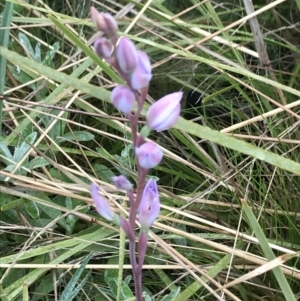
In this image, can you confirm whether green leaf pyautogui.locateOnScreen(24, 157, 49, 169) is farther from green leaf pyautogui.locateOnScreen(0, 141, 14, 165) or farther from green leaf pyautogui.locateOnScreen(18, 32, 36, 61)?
green leaf pyautogui.locateOnScreen(18, 32, 36, 61)

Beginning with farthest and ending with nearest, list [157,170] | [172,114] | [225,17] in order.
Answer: [225,17] → [157,170] → [172,114]

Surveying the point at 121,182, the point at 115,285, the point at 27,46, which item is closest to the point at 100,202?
the point at 121,182

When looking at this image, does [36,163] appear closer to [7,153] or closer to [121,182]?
[7,153]

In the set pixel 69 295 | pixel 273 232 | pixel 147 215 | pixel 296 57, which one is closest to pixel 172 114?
pixel 147 215

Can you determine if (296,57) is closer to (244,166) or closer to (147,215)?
(244,166)

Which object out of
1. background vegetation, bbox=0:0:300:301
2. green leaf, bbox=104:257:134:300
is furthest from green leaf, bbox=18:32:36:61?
green leaf, bbox=104:257:134:300
